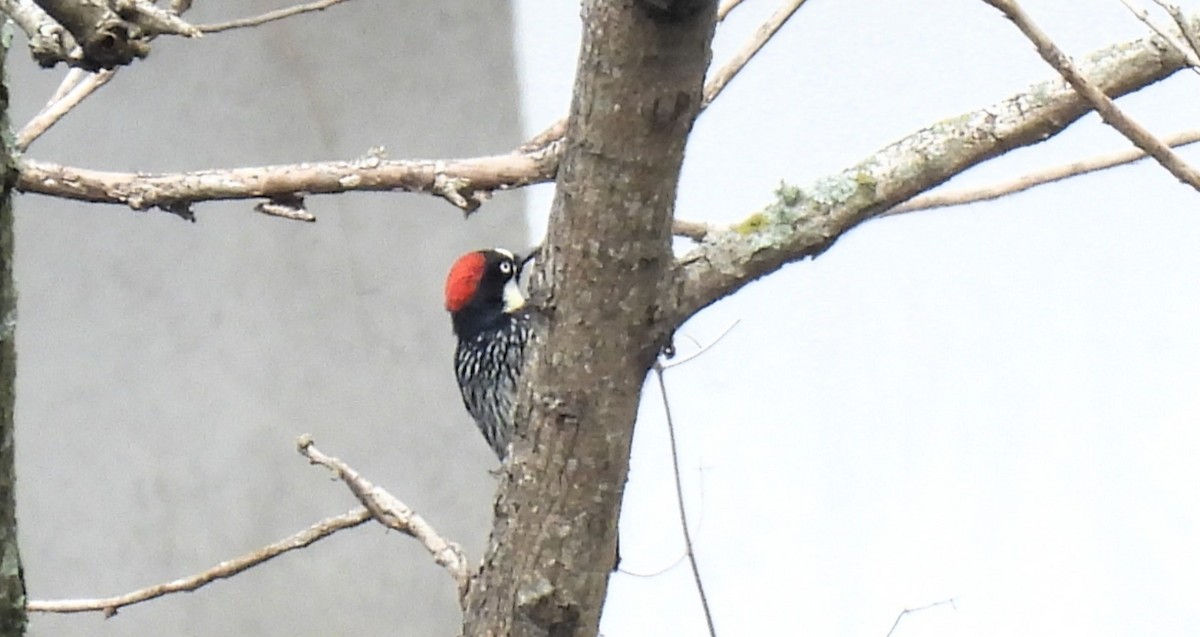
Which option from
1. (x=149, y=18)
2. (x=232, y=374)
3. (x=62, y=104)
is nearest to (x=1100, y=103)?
(x=149, y=18)

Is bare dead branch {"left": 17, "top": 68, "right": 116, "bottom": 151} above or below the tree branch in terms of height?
above

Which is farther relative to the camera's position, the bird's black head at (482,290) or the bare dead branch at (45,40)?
the bird's black head at (482,290)

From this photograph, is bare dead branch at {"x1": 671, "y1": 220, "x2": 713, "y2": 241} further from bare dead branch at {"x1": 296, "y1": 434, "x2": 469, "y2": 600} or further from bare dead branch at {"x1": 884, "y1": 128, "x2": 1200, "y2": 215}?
bare dead branch at {"x1": 296, "y1": 434, "x2": 469, "y2": 600}

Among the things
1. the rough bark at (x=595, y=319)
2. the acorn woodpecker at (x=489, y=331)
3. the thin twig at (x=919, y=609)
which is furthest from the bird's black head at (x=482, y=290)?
the rough bark at (x=595, y=319)

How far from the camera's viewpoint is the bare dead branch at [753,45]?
108cm

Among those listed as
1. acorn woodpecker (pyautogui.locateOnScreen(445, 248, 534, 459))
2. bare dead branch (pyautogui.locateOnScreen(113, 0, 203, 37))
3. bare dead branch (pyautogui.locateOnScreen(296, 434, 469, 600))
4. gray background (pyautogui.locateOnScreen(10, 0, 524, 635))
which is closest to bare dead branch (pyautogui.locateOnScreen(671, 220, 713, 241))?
bare dead branch (pyautogui.locateOnScreen(296, 434, 469, 600))

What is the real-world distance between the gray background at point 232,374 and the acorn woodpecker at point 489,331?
0.54 m

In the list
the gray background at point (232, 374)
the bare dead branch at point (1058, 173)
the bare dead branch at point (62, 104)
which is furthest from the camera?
the gray background at point (232, 374)

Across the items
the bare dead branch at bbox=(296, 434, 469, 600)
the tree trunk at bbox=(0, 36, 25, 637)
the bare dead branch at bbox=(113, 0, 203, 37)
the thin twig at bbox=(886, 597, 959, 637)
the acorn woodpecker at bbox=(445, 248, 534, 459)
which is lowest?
the tree trunk at bbox=(0, 36, 25, 637)

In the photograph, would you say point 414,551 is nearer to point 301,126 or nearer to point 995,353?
point 301,126

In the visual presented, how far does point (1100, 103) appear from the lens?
52 centimetres

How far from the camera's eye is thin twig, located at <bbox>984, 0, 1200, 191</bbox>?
0.49 m

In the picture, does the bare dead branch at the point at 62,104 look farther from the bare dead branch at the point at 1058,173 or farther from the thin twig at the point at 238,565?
the bare dead branch at the point at 1058,173

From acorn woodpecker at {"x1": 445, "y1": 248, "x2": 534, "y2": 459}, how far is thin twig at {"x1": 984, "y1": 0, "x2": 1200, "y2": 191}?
1.13 m
